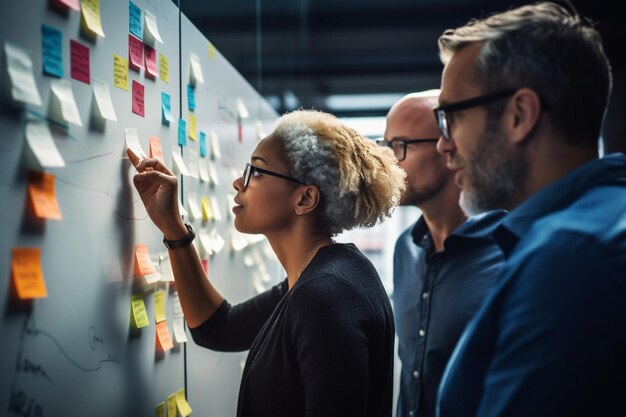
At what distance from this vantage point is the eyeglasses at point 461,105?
3.12 feet

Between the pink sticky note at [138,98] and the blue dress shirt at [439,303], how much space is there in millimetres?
977

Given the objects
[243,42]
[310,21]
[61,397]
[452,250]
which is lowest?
[61,397]

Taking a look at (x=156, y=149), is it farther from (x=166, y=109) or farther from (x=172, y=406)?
(x=172, y=406)

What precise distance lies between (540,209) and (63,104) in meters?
0.78

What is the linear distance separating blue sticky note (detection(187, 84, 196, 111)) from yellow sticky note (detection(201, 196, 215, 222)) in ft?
0.86

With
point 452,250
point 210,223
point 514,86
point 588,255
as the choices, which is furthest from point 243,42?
point 588,255

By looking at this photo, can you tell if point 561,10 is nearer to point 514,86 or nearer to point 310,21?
point 514,86

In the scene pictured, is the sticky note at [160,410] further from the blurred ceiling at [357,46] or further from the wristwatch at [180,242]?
the blurred ceiling at [357,46]

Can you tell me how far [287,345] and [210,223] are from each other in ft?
2.04

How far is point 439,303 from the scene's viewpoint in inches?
64.7

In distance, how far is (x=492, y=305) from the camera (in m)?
0.80

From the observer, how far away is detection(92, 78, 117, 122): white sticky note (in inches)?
39.5

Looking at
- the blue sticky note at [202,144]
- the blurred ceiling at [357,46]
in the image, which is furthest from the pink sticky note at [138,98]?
the blurred ceiling at [357,46]

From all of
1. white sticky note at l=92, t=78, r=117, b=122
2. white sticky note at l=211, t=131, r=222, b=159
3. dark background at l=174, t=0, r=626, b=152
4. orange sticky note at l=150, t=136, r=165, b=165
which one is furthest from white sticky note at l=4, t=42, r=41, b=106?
dark background at l=174, t=0, r=626, b=152
